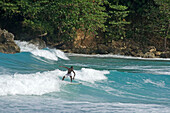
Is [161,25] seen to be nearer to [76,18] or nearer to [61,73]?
[76,18]

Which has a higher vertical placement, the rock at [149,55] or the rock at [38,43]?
the rock at [38,43]

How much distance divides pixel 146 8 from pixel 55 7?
11.1 metres

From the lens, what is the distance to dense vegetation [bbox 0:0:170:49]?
90.4 feet

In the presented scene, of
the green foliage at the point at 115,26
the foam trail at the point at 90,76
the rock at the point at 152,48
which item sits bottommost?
the foam trail at the point at 90,76

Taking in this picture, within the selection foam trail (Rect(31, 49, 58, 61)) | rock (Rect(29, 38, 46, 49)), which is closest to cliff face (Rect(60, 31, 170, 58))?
rock (Rect(29, 38, 46, 49))

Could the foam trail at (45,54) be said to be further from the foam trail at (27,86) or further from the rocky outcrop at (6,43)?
the foam trail at (27,86)

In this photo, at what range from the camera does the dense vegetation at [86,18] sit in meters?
27.5

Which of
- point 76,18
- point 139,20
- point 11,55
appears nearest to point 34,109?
point 11,55

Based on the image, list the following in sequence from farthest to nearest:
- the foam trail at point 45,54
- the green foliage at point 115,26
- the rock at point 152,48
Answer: the green foliage at point 115,26, the rock at point 152,48, the foam trail at point 45,54

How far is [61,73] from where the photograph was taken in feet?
50.3

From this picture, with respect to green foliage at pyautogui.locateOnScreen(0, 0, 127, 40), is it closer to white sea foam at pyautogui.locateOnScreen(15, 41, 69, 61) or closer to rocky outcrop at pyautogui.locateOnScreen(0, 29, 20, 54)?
white sea foam at pyautogui.locateOnScreen(15, 41, 69, 61)

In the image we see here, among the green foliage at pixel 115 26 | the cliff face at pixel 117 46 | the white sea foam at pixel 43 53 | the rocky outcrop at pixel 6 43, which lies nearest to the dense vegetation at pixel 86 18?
the green foliage at pixel 115 26

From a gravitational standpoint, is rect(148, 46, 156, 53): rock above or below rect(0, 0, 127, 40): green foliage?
below

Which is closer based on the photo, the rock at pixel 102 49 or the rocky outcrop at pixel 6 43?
the rocky outcrop at pixel 6 43
